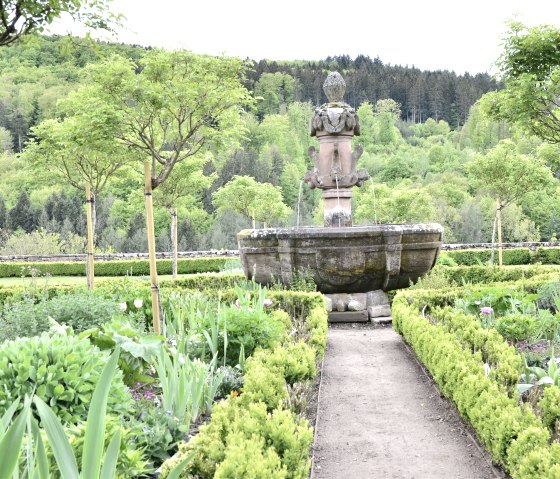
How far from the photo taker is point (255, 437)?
9.74 feet

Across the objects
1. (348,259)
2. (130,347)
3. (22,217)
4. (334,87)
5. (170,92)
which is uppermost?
(334,87)

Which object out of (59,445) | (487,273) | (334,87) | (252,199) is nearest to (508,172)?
(487,273)

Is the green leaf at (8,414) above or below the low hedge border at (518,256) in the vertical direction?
above

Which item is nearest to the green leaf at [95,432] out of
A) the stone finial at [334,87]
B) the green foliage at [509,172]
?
the stone finial at [334,87]

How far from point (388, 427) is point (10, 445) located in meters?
3.69

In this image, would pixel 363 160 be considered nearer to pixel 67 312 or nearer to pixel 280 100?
pixel 280 100

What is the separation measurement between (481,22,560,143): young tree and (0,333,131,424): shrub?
27.9 ft

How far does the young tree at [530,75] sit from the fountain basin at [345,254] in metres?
2.44

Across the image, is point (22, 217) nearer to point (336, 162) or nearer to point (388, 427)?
point (336, 162)

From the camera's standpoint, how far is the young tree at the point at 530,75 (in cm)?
982

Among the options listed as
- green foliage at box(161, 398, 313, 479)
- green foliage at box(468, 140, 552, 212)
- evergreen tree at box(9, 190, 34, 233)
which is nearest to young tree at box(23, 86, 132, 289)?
green foliage at box(161, 398, 313, 479)

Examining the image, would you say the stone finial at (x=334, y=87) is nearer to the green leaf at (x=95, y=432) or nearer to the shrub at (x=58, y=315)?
the shrub at (x=58, y=315)

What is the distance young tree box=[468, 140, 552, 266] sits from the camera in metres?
19.9

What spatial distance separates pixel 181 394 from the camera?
364 cm
